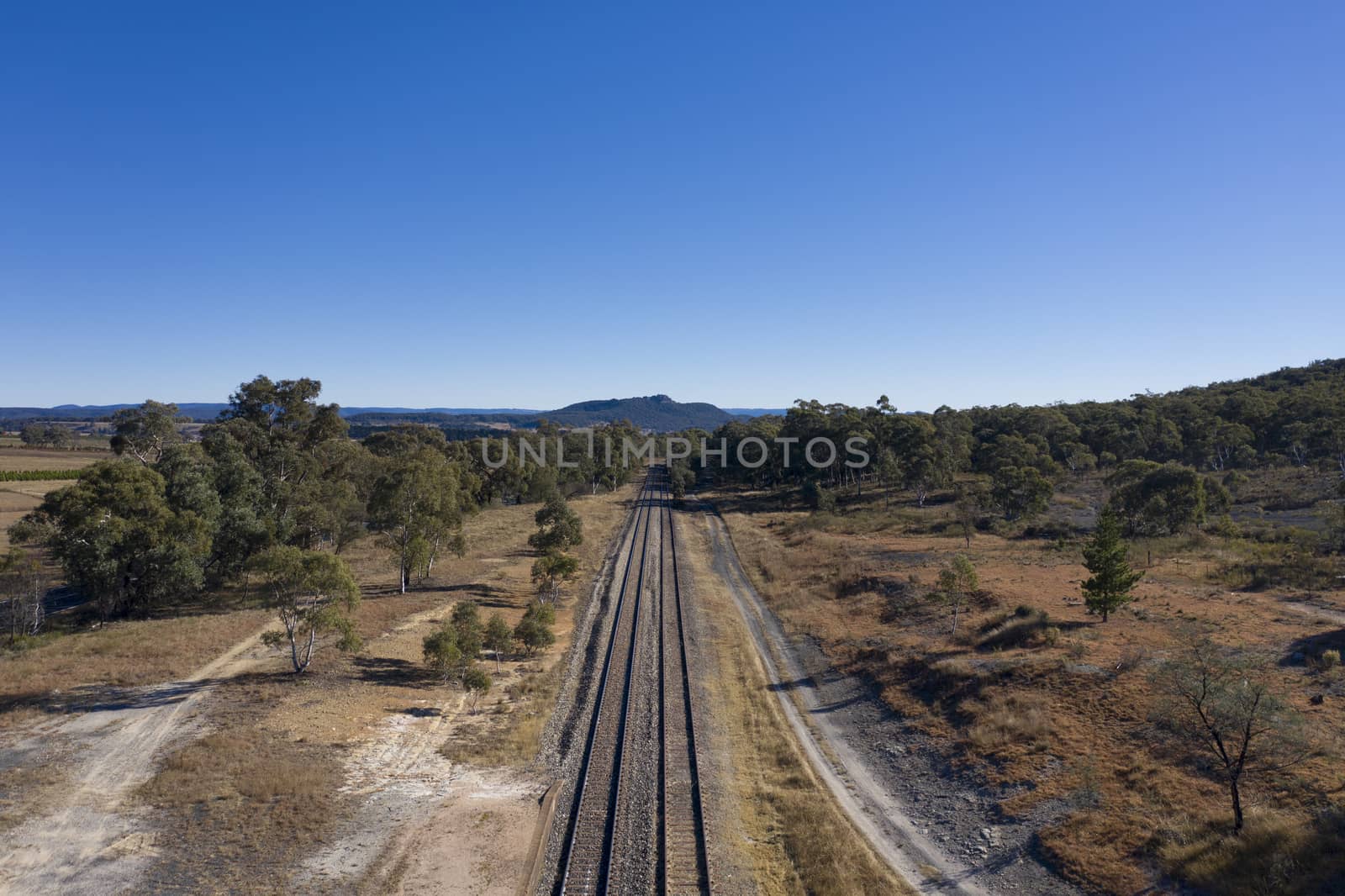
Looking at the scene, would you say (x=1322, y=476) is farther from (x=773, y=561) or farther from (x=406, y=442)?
(x=406, y=442)

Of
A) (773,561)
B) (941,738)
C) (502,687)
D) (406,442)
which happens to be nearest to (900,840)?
(941,738)

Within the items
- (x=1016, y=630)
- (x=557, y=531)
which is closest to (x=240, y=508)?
(x=557, y=531)

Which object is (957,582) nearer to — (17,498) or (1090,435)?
(1090,435)

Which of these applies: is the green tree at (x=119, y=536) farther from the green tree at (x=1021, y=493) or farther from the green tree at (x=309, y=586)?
the green tree at (x=1021, y=493)

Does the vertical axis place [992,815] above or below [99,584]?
below

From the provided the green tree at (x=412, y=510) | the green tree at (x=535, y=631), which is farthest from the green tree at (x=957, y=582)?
the green tree at (x=412, y=510)

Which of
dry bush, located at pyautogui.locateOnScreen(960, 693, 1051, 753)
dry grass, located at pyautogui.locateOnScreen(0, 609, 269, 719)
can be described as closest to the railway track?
dry bush, located at pyautogui.locateOnScreen(960, 693, 1051, 753)
